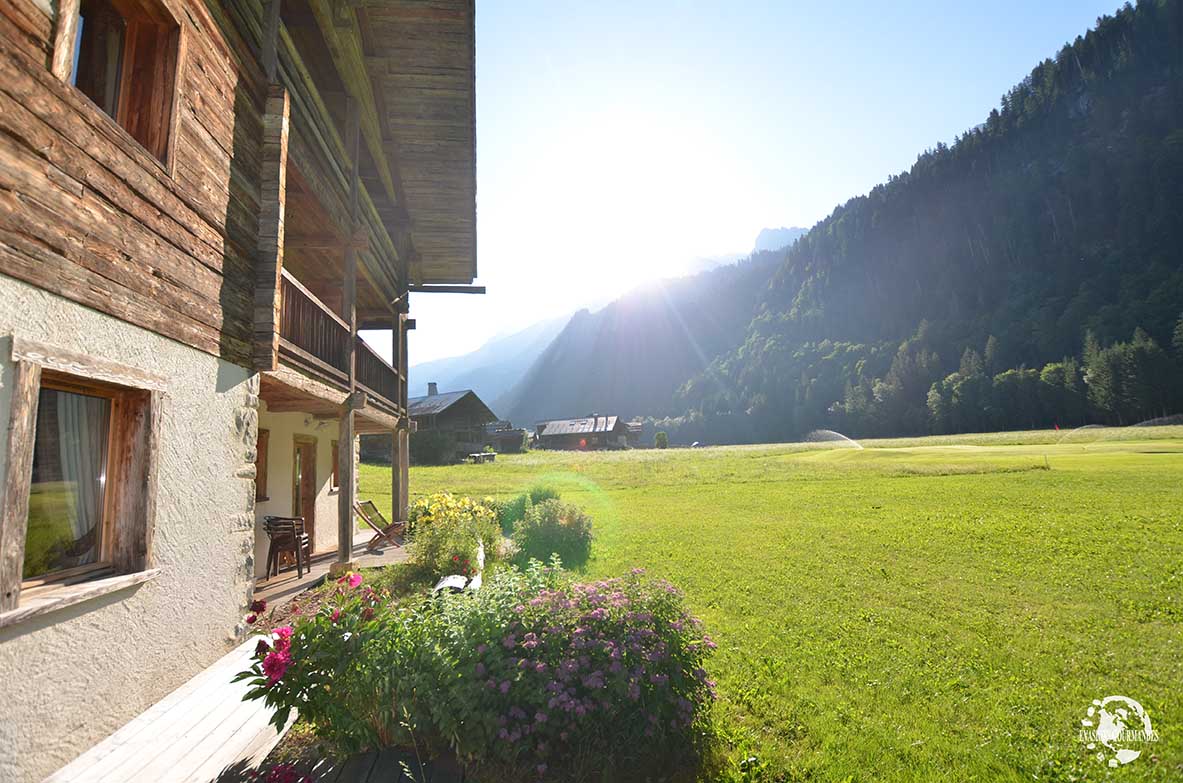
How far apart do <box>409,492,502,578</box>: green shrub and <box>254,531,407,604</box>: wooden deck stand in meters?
0.91

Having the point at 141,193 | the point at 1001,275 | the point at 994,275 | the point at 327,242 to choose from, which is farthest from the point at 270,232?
the point at 994,275

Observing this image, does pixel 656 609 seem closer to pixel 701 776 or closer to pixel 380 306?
pixel 701 776

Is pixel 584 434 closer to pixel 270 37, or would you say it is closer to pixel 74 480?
pixel 270 37

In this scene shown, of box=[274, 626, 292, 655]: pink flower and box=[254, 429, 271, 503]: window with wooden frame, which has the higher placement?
box=[254, 429, 271, 503]: window with wooden frame

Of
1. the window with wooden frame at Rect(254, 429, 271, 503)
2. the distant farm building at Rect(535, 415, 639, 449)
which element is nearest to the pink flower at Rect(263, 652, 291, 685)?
the window with wooden frame at Rect(254, 429, 271, 503)

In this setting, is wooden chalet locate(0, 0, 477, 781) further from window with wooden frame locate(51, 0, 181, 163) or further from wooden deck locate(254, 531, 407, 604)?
wooden deck locate(254, 531, 407, 604)

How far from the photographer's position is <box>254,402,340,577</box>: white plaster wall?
30.0 ft

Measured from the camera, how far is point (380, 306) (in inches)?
522

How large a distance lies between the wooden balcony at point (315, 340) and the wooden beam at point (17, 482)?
10.9 feet

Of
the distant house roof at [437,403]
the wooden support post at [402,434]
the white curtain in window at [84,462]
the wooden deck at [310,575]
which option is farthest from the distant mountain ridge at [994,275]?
the white curtain in window at [84,462]

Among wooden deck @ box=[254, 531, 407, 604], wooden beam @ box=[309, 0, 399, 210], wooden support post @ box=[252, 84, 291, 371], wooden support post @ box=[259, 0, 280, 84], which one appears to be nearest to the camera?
wooden support post @ box=[252, 84, 291, 371]

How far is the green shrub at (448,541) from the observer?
8508 millimetres

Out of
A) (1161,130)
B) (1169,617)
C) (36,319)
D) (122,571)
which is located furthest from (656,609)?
(1161,130)

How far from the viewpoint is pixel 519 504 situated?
16.3 m
